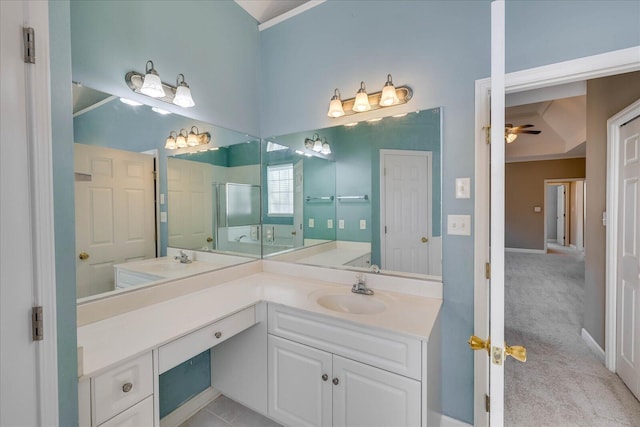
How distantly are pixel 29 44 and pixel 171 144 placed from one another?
1.00m

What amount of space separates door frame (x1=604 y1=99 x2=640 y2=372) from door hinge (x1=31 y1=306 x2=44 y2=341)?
11.0 feet

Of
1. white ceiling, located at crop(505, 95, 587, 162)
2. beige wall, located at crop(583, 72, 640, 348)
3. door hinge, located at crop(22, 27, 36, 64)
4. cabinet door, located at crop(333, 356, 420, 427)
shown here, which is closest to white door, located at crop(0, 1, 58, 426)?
door hinge, located at crop(22, 27, 36, 64)

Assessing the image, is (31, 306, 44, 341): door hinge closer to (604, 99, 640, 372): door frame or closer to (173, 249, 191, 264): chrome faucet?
(173, 249, 191, 264): chrome faucet

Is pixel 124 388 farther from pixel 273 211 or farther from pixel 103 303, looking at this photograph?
pixel 273 211

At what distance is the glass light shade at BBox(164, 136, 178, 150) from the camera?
5.54 ft

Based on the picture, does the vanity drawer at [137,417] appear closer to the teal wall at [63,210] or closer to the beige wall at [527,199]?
the teal wall at [63,210]

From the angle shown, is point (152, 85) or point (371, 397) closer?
point (371, 397)

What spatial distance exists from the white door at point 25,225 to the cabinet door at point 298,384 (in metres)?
0.97

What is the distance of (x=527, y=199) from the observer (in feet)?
23.3

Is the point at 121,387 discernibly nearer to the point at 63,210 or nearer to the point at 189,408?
the point at 63,210

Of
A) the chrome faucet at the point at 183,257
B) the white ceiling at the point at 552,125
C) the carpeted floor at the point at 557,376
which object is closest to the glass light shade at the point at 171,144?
the chrome faucet at the point at 183,257

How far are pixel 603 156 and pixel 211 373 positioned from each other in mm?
3614

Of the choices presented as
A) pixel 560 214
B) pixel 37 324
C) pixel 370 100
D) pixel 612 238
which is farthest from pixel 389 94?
pixel 560 214

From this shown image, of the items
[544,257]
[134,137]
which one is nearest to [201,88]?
[134,137]
